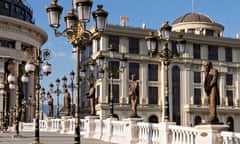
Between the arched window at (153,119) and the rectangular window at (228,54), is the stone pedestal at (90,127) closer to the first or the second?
the arched window at (153,119)

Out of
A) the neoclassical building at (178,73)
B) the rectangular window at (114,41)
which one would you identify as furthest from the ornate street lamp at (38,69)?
the rectangular window at (114,41)

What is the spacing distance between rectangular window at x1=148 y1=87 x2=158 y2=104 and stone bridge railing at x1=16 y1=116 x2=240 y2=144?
1355 inches

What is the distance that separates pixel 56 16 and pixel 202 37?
58.1 metres

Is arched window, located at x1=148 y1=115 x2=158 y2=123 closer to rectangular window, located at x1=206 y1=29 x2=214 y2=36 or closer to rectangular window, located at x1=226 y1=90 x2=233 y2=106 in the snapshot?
rectangular window, located at x1=226 y1=90 x2=233 y2=106

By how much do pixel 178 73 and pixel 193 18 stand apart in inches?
471

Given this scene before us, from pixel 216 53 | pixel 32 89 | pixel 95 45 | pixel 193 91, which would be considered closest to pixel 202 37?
pixel 216 53

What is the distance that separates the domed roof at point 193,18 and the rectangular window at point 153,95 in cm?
1550

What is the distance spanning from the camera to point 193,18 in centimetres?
7450

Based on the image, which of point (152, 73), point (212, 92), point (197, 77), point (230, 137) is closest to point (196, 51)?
point (197, 77)

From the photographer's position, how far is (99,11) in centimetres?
→ 1224

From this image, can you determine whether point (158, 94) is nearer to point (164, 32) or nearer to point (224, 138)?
point (164, 32)

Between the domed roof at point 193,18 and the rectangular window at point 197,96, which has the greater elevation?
the domed roof at point 193,18

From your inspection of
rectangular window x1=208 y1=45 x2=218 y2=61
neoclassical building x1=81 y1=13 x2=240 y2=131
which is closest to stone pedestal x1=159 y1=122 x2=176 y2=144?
neoclassical building x1=81 y1=13 x2=240 y2=131

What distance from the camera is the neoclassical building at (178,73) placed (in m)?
62.1
